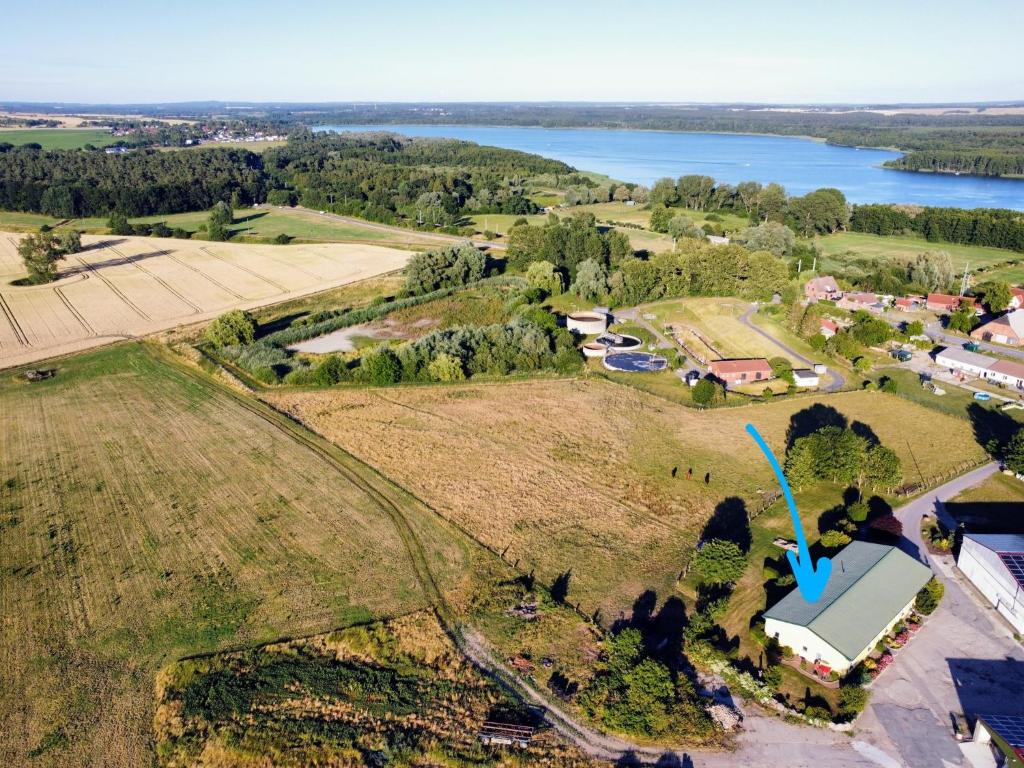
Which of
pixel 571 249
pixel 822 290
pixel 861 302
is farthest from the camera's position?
pixel 571 249

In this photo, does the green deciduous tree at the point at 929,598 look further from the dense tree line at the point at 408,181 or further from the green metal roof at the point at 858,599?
the dense tree line at the point at 408,181

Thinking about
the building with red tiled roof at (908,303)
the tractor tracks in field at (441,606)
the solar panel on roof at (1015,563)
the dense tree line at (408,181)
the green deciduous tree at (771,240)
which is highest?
the dense tree line at (408,181)

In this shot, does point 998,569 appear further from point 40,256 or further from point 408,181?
point 408,181

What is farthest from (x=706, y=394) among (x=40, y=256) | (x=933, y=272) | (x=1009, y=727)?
(x=40, y=256)

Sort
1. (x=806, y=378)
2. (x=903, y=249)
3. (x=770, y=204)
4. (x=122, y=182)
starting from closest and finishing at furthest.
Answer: (x=806, y=378)
(x=903, y=249)
(x=770, y=204)
(x=122, y=182)

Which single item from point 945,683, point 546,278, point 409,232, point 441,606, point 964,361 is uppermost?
point 546,278

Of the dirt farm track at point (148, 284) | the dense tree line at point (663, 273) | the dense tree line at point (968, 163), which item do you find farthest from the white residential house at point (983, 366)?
the dense tree line at point (968, 163)
